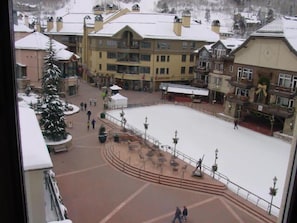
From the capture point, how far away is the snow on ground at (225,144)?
351 inches

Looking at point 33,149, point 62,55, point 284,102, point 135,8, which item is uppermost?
point 135,8

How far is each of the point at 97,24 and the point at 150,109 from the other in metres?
9.56

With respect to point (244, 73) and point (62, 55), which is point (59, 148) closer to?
point (62, 55)

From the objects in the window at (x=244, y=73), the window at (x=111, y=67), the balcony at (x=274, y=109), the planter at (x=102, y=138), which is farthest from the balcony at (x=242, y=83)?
the window at (x=111, y=67)

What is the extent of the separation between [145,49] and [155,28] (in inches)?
76.4

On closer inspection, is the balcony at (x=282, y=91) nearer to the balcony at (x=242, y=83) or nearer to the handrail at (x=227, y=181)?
the balcony at (x=242, y=83)

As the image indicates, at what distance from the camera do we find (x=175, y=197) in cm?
786

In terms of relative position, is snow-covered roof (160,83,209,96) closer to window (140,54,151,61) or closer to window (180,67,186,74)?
window (140,54,151,61)

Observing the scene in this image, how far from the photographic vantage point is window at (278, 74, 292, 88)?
1293cm

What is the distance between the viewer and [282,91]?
1308cm

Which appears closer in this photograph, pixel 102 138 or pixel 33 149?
pixel 33 149

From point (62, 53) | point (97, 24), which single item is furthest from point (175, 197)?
point (97, 24)

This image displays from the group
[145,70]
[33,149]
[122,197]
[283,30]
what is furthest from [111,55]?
[33,149]

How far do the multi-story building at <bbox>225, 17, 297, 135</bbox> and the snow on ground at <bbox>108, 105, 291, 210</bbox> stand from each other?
3.92 feet
